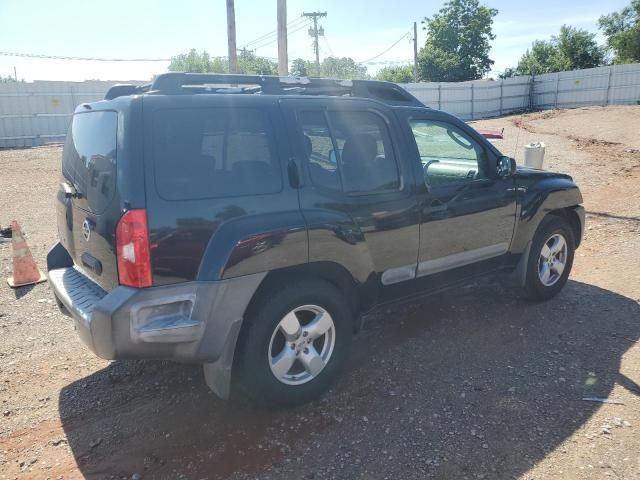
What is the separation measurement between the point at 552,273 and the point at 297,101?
308 centimetres

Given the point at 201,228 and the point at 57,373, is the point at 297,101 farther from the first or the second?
the point at 57,373

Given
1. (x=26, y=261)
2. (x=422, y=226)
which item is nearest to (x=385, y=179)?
(x=422, y=226)

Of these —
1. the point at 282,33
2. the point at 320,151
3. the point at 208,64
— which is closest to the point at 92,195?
the point at 320,151

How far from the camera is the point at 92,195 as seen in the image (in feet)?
9.62

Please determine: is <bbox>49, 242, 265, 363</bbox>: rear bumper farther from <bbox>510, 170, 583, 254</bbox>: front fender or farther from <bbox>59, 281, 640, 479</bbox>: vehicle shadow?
<bbox>510, 170, 583, 254</bbox>: front fender

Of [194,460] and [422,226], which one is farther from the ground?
[422,226]

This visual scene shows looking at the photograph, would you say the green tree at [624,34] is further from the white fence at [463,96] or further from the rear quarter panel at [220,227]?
the rear quarter panel at [220,227]

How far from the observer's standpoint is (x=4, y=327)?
454 centimetres

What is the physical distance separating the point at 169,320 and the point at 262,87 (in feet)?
5.35

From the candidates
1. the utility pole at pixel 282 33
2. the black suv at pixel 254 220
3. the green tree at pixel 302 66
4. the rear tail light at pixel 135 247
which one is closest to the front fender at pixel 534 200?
the black suv at pixel 254 220

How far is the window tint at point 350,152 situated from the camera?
3.28 metres

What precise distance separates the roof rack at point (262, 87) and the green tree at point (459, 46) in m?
42.8

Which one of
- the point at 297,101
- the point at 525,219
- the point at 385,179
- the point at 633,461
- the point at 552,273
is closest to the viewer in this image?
the point at 633,461

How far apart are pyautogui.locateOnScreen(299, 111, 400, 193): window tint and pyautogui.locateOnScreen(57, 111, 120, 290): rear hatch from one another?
116 cm
